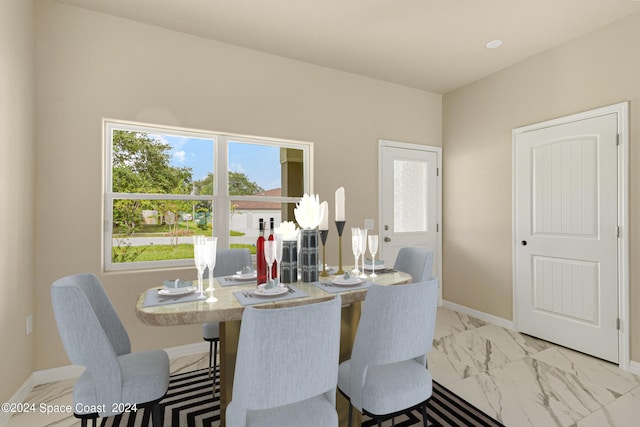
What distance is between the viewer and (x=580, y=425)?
72.1 inches

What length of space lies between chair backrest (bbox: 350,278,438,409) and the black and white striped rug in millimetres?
826

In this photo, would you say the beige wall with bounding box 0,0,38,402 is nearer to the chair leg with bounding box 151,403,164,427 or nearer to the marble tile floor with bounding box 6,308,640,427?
the marble tile floor with bounding box 6,308,640,427

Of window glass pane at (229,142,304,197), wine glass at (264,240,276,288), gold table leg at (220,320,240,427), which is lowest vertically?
gold table leg at (220,320,240,427)

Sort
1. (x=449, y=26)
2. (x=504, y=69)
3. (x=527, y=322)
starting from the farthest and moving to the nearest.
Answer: (x=504, y=69) → (x=527, y=322) → (x=449, y=26)

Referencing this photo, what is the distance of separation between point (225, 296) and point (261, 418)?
1.95ft

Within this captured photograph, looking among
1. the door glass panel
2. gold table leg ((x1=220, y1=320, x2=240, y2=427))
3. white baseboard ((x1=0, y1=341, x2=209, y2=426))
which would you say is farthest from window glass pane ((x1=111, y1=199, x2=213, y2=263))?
the door glass panel

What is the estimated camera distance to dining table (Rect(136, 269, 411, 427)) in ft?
4.22

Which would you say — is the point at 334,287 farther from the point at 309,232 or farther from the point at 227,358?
the point at 227,358

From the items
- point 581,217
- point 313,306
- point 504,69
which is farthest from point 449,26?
point 313,306

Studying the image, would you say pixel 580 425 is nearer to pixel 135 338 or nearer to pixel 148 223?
pixel 135 338

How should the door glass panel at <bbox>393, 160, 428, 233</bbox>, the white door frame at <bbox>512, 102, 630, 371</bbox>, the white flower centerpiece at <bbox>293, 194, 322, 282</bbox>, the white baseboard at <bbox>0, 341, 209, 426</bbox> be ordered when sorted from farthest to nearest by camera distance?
the door glass panel at <bbox>393, 160, 428, 233</bbox>, the white door frame at <bbox>512, 102, 630, 371</bbox>, the white baseboard at <bbox>0, 341, 209, 426</bbox>, the white flower centerpiece at <bbox>293, 194, 322, 282</bbox>

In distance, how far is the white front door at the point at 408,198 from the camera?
3.85 metres

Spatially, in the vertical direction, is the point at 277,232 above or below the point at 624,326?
above

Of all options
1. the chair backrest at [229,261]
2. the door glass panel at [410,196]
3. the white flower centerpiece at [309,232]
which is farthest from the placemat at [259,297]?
the door glass panel at [410,196]
